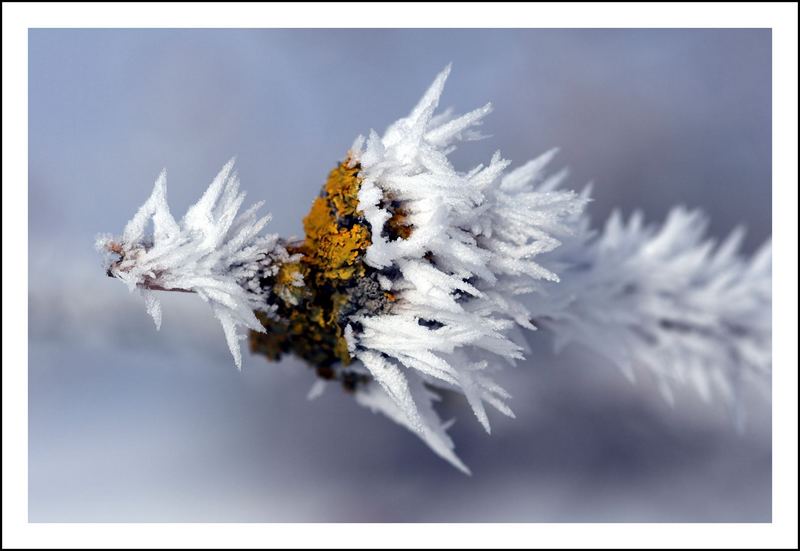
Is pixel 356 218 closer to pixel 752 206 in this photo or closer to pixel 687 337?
pixel 687 337

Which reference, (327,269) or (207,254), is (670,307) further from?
(207,254)

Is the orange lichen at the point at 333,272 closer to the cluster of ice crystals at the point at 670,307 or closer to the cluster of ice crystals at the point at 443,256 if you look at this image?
the cluster of ice crystals at the point at 443,256

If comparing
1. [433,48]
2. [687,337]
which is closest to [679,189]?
[433,48]

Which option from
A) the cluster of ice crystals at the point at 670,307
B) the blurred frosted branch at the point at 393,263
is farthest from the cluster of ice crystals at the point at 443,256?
the cluster of ice crystals at the point at 670,307

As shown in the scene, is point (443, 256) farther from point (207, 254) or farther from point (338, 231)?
point (207, 254)

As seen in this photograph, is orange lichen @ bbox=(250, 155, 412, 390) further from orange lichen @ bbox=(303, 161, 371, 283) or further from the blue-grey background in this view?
the blue-grey background

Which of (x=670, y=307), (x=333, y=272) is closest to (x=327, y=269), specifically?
(x=333, y=272)

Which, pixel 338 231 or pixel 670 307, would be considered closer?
pixel 338 231
